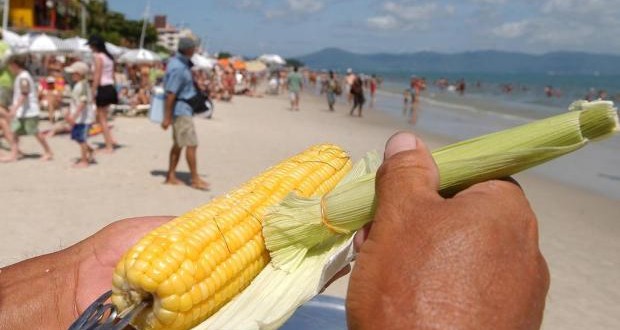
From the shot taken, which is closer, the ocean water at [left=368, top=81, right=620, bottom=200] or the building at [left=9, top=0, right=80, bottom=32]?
the ocean water at [left=368, top=81, right=620, bottom=200]

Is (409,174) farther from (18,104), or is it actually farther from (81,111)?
(18,104)

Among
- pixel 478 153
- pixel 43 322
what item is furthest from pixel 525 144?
pixel 43 322

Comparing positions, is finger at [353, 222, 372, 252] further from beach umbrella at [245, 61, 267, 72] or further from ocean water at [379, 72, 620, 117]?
beach umbrella at [245, 61, 267, 72]

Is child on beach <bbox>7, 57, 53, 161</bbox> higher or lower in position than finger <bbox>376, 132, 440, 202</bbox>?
lower

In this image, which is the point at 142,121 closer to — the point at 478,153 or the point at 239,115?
the point at 239,115

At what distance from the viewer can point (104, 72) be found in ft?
30.5

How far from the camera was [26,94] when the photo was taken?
8.94 m

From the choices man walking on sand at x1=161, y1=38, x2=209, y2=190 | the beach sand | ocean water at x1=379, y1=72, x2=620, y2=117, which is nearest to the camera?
the beach sand

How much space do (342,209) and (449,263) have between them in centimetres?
48

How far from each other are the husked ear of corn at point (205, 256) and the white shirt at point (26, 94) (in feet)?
27.7

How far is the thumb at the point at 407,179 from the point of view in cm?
110

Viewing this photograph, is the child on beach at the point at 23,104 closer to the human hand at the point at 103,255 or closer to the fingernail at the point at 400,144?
the human hand at the point at 103,255

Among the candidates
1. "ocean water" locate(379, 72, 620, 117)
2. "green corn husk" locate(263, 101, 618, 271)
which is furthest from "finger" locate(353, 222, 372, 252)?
"ocean water" locate(379, 72, 620, 117)

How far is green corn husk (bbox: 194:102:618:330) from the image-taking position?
115 centimetres
